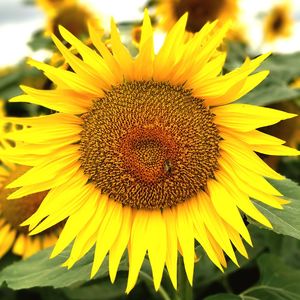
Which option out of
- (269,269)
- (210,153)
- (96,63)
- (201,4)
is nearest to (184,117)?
(210,153)

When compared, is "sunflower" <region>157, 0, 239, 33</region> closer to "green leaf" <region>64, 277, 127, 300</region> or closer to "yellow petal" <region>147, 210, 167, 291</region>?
"green leaf" <region>64, 277, 127, 300</region>

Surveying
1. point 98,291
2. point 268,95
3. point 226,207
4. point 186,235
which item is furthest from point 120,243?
point 98,291

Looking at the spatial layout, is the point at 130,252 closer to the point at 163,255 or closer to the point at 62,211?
the point at 163,255

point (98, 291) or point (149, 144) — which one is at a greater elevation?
point (149, 144)

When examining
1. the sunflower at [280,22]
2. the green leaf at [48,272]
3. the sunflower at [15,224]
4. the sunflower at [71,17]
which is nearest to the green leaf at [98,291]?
the sunflower at [15,224]

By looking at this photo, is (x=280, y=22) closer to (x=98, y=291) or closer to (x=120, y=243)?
(x=98, y=291)

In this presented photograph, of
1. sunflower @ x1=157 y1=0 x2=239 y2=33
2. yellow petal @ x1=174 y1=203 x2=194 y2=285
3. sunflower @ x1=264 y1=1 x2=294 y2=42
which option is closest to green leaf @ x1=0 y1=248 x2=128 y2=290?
yellow petal @ x1=174 y1=203 x2=194 y2=285

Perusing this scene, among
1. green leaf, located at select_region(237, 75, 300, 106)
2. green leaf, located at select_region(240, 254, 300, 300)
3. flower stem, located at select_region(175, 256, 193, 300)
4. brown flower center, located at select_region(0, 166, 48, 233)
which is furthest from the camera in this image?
brown flower center, located at select_region(0, 166, 48, 233)
